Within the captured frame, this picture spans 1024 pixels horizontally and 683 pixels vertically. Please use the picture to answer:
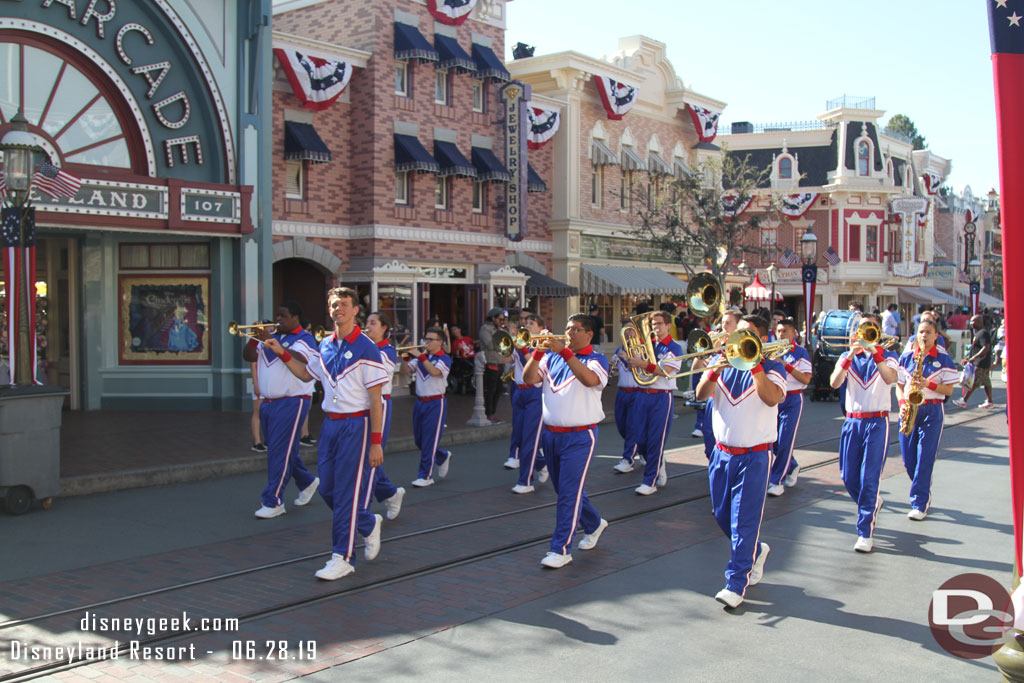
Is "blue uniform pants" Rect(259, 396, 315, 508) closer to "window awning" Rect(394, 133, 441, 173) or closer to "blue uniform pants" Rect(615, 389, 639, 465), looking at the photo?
"blue uniform pants" Rect(615, 389, 639, 465)

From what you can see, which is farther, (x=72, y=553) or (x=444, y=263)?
(x=444, y=263)

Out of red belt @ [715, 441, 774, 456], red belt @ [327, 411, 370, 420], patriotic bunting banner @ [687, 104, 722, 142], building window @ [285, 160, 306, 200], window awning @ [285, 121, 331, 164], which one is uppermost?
patriotic bunting banner @ [687, 104, 722, 142]

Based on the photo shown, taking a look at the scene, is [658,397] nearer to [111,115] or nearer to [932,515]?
[932,515]

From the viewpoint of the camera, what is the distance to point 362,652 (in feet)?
17.3

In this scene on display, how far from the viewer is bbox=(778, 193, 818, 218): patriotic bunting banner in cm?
4106

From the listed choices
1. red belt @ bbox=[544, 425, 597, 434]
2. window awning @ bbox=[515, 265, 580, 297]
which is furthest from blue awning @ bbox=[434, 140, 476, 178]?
red belt @ bbox=[544, 425, 597, 434]

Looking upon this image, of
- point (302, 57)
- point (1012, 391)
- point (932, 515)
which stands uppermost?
point (302, 57)

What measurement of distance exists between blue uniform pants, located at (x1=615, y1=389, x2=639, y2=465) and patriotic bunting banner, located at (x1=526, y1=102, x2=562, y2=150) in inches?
538

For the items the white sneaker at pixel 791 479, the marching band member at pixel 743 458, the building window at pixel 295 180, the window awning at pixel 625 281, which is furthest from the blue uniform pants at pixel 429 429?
the window awning at pixel 625 281

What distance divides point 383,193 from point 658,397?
1079 cm

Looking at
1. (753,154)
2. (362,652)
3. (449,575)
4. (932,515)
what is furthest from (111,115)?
(753,154)

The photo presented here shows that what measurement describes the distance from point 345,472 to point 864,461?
14.2 feet

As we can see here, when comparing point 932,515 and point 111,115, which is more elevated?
point 111,115

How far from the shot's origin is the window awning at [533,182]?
2296 centimetres
